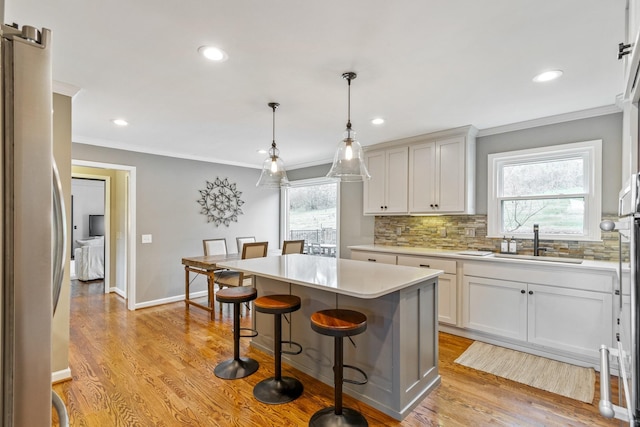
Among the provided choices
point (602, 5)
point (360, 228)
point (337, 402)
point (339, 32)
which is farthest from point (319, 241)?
point (602, 5)

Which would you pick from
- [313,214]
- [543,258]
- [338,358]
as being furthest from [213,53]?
[313,214]

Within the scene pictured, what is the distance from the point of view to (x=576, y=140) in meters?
3.21

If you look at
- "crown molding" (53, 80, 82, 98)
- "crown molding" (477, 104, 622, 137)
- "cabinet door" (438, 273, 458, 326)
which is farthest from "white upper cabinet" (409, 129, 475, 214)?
"crown molding" (53, 80, 82, 98)

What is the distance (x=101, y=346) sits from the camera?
3.22m

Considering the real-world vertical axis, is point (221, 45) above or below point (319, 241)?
above

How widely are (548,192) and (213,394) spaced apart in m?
3.75

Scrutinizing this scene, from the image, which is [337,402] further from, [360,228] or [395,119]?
[360,228]

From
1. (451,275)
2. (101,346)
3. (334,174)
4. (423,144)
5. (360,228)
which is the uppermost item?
(423,144)

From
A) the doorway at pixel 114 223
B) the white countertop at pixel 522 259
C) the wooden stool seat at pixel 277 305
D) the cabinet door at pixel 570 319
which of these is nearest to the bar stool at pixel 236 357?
the wooden stool seat at pixel 277 305

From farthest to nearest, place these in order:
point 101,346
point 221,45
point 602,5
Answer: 1. point 101,346
2. point 221,45
3. point 602,5

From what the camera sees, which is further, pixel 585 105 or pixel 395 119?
pixel 395 119

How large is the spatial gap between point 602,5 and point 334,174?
5.87 ft

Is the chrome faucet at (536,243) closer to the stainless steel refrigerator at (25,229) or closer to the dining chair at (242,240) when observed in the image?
the stainless steel refrigerator at (25,229)

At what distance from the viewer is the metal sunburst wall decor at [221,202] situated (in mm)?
5391
